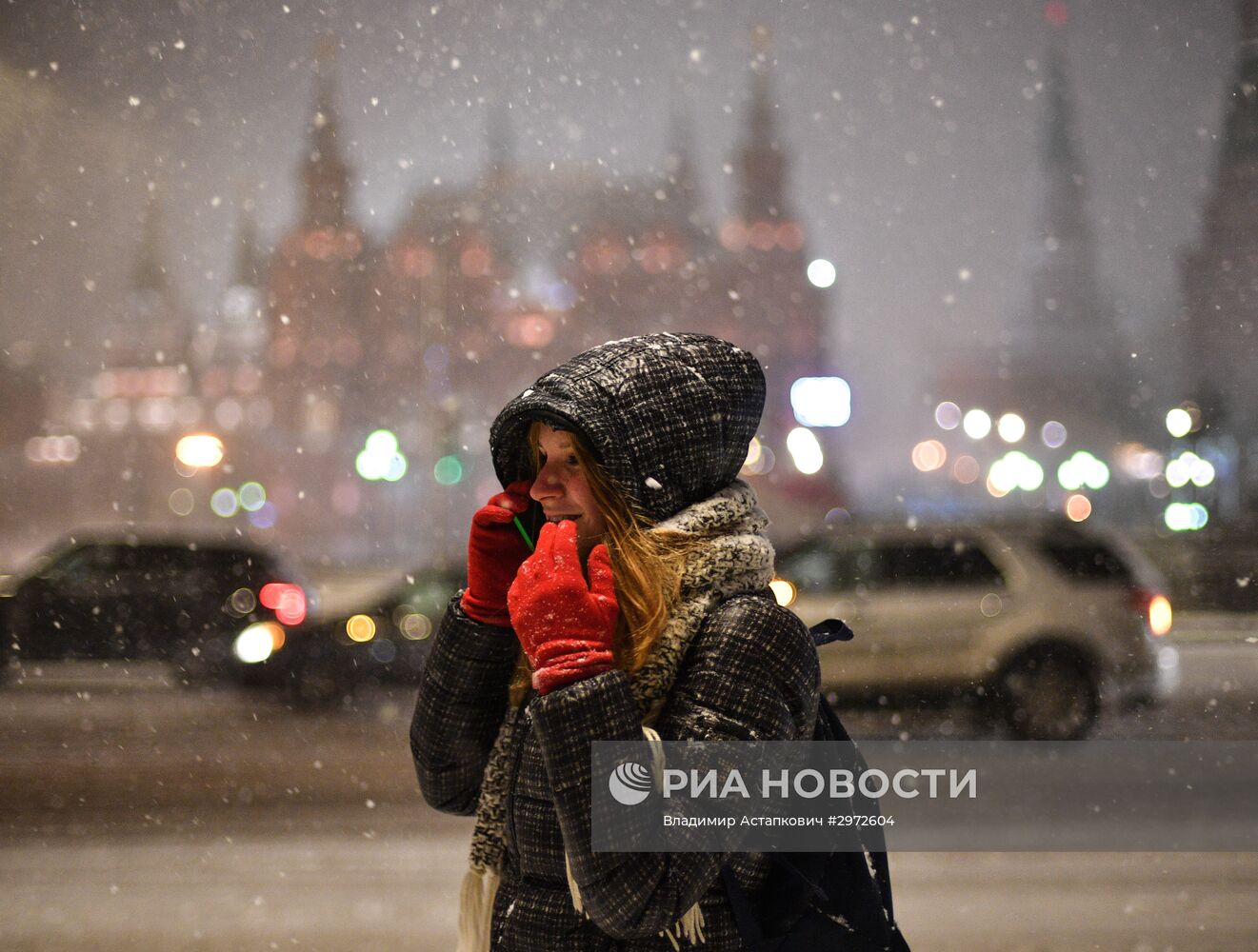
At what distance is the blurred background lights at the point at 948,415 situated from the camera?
60562 millimetres

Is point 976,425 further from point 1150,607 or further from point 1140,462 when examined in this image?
point 1150,607

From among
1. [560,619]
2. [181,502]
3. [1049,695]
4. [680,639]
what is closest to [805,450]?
[1049,695]

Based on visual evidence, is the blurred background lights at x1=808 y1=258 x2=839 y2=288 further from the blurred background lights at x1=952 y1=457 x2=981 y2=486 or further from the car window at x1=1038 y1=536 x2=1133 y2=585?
the car window at x1=1038 y1=536 x2=1133 y2=585

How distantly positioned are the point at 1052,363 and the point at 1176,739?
3121 inches

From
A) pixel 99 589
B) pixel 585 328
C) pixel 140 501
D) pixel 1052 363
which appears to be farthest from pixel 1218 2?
pixel 1052 363

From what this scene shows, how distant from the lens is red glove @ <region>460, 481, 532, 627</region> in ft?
6.20

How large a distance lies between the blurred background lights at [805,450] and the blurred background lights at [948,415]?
29.2 metres

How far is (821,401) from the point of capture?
8922 mm

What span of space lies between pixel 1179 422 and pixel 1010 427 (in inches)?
701

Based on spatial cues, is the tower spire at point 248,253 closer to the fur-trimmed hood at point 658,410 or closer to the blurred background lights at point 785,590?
the blurred background lights at point 785,590

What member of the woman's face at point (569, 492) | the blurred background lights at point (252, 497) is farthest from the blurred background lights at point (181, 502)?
the woman's face at point (569, 492)

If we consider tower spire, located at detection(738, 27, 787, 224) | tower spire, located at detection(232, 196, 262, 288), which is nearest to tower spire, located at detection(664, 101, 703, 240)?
tower spire, located at detection(738, 27, 787, 224)

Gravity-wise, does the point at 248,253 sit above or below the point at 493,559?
above

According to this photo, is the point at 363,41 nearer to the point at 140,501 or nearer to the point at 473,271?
the point at 473,271
